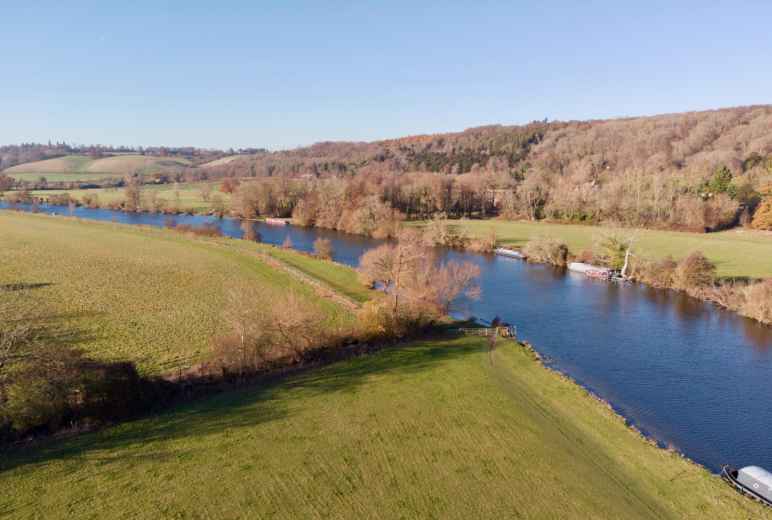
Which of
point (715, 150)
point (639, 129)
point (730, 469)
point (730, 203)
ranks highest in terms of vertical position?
point (639, 129)

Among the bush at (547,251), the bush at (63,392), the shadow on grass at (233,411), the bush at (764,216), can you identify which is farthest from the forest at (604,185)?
the bush at (63,392)

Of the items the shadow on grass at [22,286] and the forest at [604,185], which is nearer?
the shadow on grass at [22,286]

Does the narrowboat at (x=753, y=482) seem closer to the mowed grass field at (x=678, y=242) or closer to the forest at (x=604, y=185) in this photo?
the mowed grass field at (x=678, y=242)

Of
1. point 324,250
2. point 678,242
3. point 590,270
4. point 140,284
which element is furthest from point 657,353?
point 678,242

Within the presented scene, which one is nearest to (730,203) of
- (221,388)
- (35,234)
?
(221,388)

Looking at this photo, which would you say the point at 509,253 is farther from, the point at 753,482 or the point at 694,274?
the point at 753,482

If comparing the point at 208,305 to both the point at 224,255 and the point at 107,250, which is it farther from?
the point at 107,250
